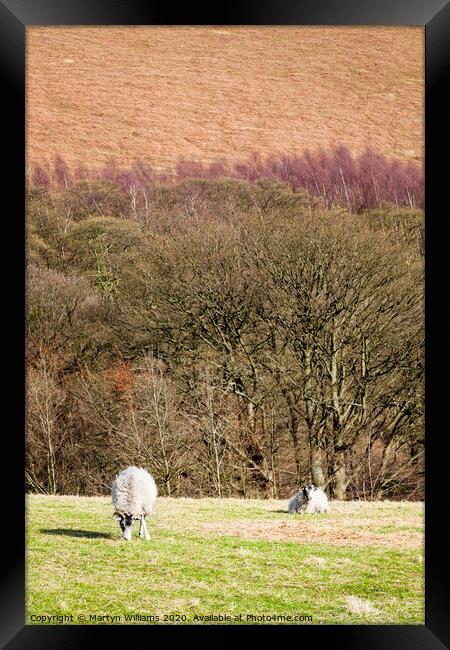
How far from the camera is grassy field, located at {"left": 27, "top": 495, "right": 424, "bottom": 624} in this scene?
7691 millimetres

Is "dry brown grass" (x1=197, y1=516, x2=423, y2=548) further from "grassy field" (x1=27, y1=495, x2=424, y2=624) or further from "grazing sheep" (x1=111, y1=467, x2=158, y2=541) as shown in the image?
"grazing sheep" (x1=111, y1=467, x2=158, y2=541)

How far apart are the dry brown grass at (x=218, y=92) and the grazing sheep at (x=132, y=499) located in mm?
13486

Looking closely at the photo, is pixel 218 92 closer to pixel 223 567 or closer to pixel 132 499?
pixel 132 499

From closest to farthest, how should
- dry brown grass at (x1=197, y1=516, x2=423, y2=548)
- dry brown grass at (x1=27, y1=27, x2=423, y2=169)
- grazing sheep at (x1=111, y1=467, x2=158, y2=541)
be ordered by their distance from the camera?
grazing sheep at (x1=111, y1=467, x2=158, y2=541), dry brown grass at (x1=197, y1=516, x2=423, y2=548), dry brown grass at (x1=27, y1=27, x2=423, y2=169)

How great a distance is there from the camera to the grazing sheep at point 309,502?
1261 cm

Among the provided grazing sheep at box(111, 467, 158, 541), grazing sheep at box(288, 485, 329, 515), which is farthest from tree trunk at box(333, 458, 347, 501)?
grazing sheep at box(111, 467, 158, 541)

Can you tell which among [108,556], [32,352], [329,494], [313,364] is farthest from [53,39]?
[108,556]

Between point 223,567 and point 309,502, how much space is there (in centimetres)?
359

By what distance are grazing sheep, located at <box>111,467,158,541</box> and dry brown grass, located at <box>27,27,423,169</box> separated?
13.5m

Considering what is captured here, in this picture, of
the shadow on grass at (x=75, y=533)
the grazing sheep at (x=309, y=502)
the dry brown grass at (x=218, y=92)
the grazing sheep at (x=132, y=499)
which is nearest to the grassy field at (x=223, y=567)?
the shadow on grass at (x=75, y=533)

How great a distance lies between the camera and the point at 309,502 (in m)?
12.6

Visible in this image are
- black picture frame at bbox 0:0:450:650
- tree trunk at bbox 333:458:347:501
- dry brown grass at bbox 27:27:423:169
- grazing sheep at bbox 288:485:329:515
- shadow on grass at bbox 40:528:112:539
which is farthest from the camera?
tree trunk at bbox 333:458:347:501
